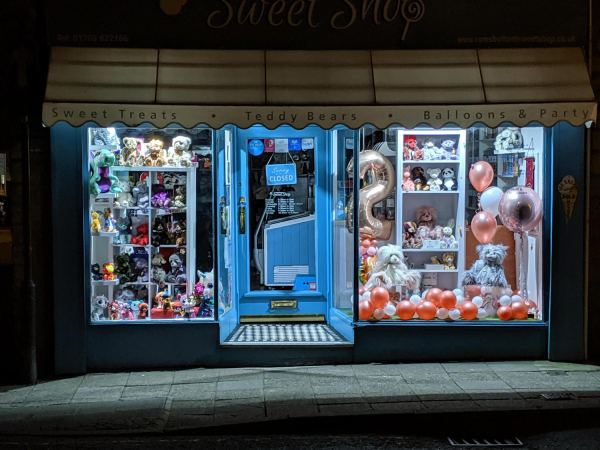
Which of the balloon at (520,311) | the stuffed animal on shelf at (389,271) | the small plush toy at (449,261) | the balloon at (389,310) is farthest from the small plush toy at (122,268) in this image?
the balloon at (520,311)

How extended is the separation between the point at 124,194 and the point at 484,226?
4201 millimetres

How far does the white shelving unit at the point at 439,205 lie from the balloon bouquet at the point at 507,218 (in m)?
0.20

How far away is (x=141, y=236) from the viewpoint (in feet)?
26.8

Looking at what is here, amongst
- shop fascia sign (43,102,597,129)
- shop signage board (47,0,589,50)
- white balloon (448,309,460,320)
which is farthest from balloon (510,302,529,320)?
shop signage board (47,0,589,50)

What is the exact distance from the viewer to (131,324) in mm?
7781

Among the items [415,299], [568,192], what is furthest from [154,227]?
[568,192]

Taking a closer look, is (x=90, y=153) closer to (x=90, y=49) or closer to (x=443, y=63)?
(x=90, y=49)

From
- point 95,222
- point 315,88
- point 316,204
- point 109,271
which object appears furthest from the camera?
point 316,204

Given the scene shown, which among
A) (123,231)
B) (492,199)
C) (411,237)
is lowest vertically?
(411,237)

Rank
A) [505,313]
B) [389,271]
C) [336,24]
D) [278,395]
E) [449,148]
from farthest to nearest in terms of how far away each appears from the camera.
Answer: [449,148] → [389,271] → [505,313] → [336,24] → [278,395]

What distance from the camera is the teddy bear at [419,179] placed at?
8.66m

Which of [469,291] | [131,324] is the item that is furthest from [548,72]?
[131,324]

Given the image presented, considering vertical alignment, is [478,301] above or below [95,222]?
below

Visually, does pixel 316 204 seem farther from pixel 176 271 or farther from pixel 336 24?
pixel 336 24
